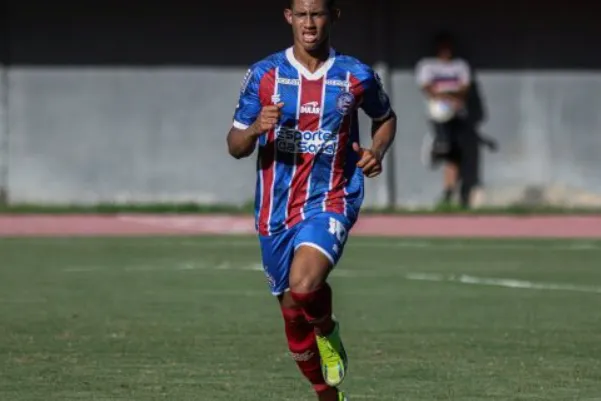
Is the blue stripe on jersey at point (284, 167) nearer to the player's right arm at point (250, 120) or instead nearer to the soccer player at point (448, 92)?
the player's right arm at point (250, 120)

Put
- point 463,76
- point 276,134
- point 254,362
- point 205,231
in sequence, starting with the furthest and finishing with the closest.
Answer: point 463,76 → point 205,231 → point 254,362 → point 276,134

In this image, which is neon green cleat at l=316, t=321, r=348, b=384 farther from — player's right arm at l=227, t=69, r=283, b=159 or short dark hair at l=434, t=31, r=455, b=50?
short dark hair at l=434, t=31, r=455, b=50

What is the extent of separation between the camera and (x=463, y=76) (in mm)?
22484

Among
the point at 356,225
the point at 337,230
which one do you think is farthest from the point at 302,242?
the point at 356,225

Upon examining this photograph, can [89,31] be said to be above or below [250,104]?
below

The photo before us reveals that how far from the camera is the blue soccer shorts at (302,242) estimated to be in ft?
25.3

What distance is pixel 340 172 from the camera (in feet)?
26.2

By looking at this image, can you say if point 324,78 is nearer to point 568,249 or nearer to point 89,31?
point 568,249

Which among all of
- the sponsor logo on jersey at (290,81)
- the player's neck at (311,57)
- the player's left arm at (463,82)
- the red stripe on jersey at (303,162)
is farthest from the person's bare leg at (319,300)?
the player's left arm at (463,82)

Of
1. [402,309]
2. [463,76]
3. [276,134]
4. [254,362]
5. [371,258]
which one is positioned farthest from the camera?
[463,76]

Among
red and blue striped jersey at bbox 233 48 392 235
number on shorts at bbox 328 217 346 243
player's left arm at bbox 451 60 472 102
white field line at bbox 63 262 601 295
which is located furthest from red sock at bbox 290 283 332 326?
player's left arm at bbox 451 60 472 102

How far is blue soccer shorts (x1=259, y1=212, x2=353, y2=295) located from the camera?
772 cm

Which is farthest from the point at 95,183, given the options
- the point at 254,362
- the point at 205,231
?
the point at 254,362

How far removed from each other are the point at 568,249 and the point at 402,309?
18.6ft
